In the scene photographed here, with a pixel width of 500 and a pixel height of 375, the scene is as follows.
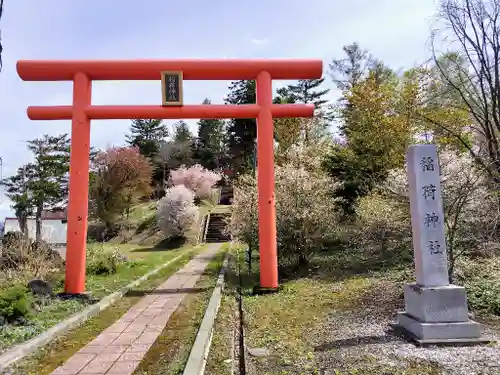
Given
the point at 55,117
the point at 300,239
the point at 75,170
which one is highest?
the point at 55,117

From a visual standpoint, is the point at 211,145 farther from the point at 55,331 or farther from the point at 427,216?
the point at 427,216

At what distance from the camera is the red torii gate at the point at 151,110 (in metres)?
9.28

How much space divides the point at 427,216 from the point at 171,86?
6.53 metres

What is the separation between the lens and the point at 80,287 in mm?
9109

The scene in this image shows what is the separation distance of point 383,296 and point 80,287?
6846mm

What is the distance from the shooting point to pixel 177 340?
5824 mm

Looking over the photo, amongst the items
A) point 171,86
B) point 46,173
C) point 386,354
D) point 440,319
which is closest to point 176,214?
point 46,173

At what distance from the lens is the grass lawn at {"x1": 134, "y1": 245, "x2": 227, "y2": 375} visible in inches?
184

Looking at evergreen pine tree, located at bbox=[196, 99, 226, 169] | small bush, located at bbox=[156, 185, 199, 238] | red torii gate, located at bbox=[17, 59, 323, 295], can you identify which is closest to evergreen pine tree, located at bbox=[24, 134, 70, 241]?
small bush, located at bbox=[156, 185, 199, 238]

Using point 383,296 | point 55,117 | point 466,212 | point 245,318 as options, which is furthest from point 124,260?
point 466,212

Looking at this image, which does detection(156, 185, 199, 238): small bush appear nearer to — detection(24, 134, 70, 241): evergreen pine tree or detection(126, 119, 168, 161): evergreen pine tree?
detection(24, 134, 70, 241): evergreen pine tree

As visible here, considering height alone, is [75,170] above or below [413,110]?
below

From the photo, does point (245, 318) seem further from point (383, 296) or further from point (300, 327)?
point (383, 296)

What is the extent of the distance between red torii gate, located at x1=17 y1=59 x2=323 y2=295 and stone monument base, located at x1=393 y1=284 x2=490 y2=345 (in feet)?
14.5
